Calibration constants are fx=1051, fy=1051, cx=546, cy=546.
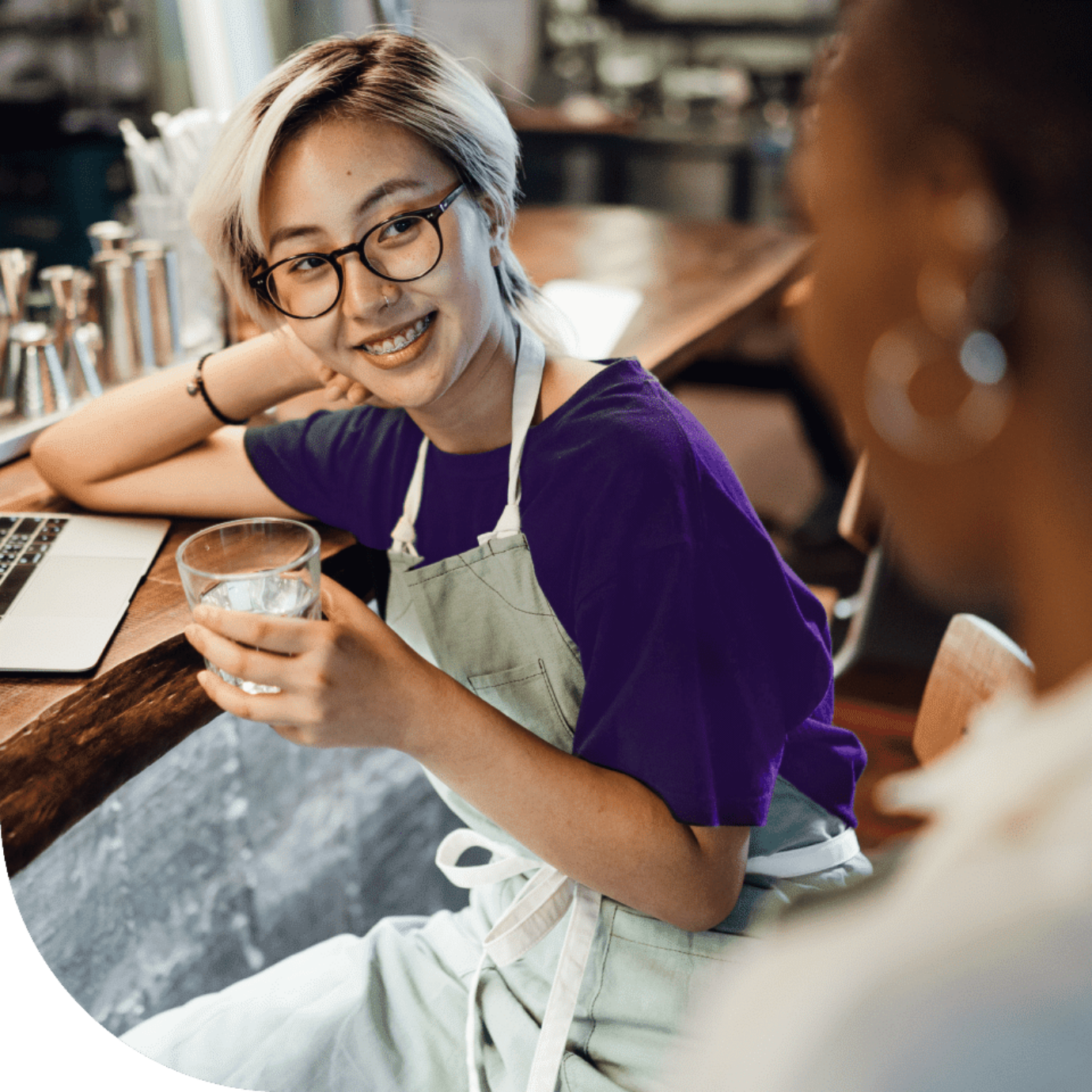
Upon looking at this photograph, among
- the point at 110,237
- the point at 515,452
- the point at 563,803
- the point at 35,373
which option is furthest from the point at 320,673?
the point at 110,237

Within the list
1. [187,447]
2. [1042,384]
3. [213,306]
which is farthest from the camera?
[213,306]

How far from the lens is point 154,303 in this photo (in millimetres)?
1791

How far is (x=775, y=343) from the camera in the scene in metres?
5.51

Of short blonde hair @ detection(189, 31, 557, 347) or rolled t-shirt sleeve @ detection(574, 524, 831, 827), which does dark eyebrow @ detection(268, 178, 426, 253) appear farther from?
rolled t-shirt sleeve @ detection(574, 524, 831, 827)

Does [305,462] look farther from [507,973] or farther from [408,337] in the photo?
[507,973]

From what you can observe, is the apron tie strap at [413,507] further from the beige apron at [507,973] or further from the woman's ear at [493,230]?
the woman's ear at [493,230]

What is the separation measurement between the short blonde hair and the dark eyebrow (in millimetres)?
30

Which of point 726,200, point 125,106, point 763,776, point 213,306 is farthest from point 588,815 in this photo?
point 726,200

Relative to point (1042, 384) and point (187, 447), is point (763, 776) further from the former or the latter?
point (187, 447)

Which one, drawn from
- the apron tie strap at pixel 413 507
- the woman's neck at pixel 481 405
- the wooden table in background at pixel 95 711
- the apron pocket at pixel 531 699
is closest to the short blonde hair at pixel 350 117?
the woman's neck at pixel 481 405

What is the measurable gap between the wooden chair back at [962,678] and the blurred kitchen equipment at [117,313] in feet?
4.44

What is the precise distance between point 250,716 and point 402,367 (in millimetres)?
373

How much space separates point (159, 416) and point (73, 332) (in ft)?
1.63

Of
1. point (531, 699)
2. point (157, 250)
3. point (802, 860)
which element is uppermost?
point (157, 250)
